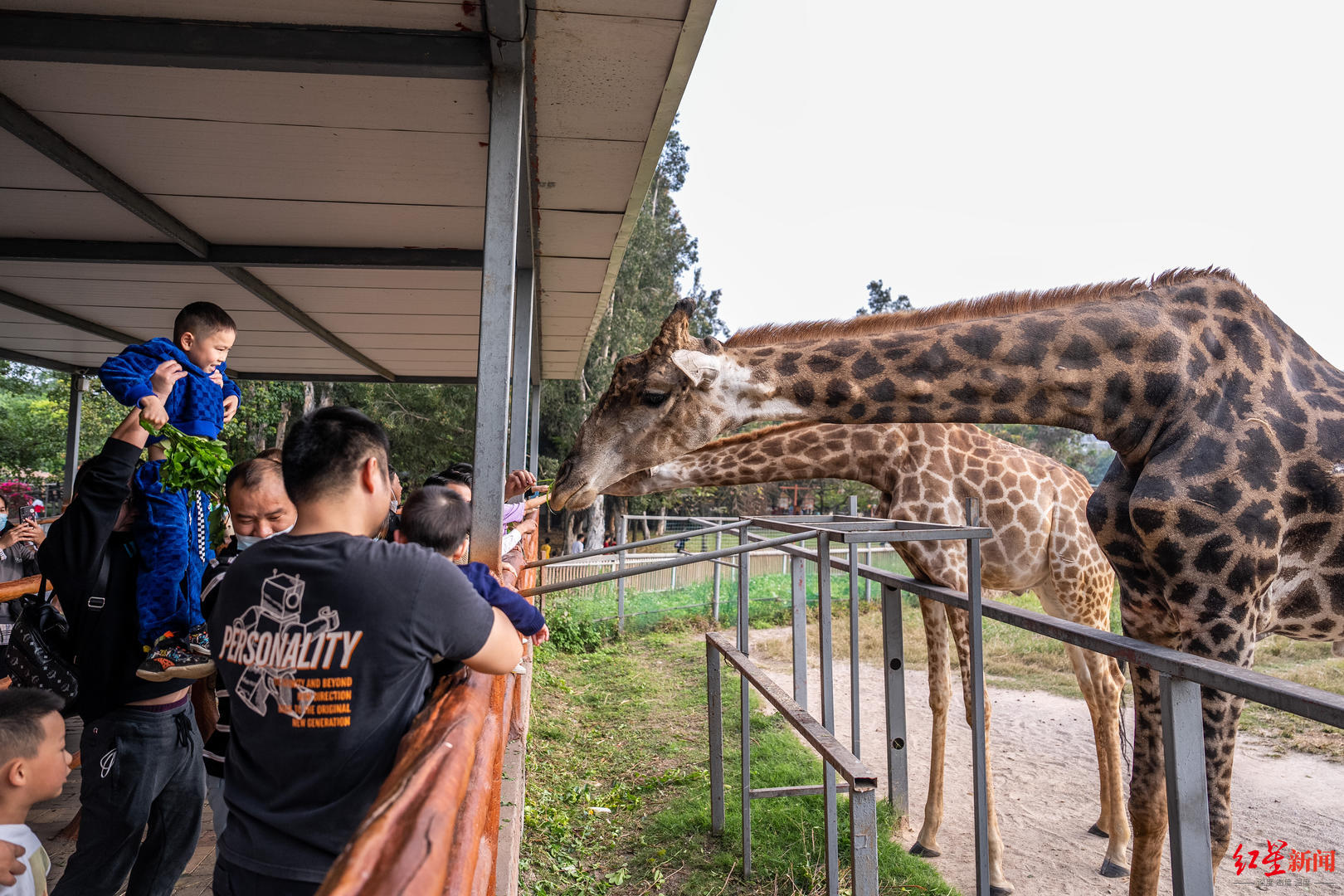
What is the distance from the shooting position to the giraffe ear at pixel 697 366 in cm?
331

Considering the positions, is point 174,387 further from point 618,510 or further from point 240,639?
point 618,510

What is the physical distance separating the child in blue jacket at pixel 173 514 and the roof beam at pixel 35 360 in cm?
703

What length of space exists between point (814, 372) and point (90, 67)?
2.75 m

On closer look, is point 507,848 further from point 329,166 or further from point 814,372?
point 329,166

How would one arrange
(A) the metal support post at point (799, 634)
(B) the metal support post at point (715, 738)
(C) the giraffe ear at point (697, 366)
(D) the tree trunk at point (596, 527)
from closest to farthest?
(C) the giraffe ear at point (697, 366) → (A) the metal support post at point (799, 634) → (B) the metal support post at point (715, 738) → (D) the tree trunk at point (596, 527)

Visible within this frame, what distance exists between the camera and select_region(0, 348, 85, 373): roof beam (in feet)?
27.6

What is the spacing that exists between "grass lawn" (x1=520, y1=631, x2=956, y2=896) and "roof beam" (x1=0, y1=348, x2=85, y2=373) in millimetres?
6283

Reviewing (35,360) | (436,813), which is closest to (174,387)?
(436,813)

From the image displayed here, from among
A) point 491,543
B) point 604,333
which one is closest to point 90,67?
point 491,543

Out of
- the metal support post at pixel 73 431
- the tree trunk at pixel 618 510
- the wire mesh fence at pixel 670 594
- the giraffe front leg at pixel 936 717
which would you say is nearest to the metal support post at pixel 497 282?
the giraffe front leg at pixel 936 717

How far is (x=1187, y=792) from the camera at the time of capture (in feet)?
6.92

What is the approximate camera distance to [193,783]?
2658 mm

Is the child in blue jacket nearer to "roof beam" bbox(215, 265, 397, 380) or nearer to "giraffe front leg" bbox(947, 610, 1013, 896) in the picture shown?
"roof beam" bbox(215, 265, 397, 380)

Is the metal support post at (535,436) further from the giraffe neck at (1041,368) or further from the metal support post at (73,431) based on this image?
the giraffe neck at (1041,368)
